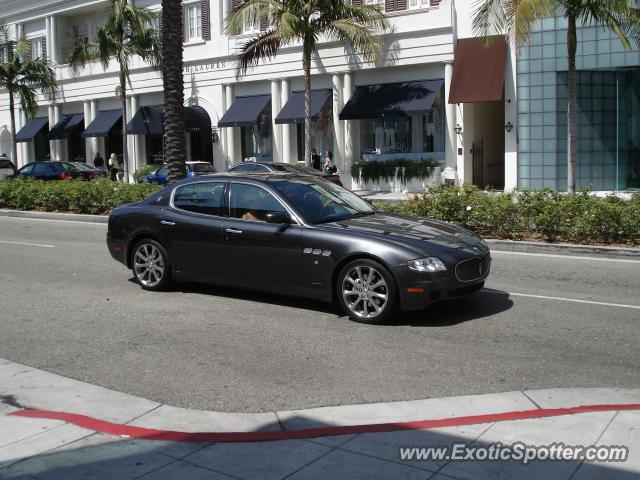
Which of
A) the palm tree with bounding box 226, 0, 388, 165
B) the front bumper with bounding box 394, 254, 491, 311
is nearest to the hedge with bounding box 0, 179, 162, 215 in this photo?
the palm tree with bounding box 226, 0, 388, 165

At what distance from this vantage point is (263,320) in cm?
823

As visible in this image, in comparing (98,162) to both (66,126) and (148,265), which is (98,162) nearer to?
(66,126)

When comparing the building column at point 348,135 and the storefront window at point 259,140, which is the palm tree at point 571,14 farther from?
the storefront window at point 259,140

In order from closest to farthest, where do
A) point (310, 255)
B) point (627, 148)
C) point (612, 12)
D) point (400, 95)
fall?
point (310, 255), point (612, 12), point (627, 148), point (400, 95)

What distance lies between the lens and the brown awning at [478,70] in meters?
25.2

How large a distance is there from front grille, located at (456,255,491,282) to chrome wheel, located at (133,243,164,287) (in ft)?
12.9

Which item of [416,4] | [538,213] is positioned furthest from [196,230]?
[416,4]

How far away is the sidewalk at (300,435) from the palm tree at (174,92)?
13916 millimetres

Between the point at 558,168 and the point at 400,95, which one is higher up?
the point at 400,95

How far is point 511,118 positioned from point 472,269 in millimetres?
18901

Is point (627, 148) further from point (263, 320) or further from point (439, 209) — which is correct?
point (263, 320)

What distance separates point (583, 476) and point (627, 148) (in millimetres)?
22514

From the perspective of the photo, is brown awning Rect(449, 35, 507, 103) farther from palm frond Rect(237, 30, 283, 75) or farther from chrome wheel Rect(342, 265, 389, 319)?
chrome wheel Rect(342, 265, 389, 319)

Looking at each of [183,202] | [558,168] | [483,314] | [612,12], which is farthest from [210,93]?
[483,314]
